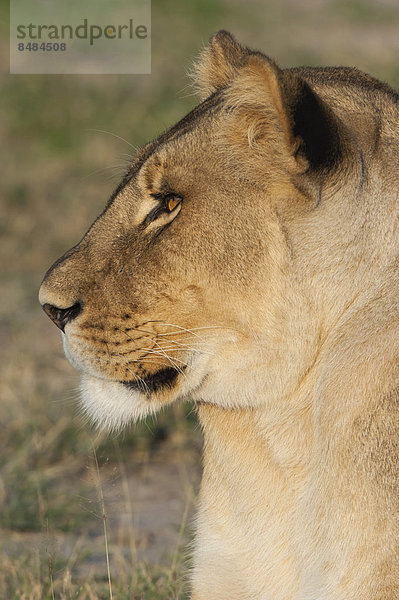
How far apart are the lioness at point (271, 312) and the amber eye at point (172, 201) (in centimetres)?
2

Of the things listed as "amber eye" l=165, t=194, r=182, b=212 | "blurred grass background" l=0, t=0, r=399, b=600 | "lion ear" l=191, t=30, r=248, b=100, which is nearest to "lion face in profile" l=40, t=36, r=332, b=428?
Answer: "amber eye" l=165, t=194, r=182, b=212

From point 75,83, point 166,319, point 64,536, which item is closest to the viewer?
point 166,319

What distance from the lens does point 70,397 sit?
174 inches

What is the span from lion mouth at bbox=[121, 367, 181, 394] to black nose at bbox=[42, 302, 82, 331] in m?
0.22

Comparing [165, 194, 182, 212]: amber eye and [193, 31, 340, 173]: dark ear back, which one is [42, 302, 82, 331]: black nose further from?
[193, 31, 340, 173]: dark ear back

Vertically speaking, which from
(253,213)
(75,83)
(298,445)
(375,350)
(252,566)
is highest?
(75,83)

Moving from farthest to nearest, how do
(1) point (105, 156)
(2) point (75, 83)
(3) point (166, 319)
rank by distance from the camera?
(2) point (75, 83) < (1) point (105, 156) < (3) point (166, 319)

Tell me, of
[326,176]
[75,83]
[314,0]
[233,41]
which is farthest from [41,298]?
[314,0]

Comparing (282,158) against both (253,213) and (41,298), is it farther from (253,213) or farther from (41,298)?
(41,298)

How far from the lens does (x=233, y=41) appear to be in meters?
3.06

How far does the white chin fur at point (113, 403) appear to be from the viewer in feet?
8.79

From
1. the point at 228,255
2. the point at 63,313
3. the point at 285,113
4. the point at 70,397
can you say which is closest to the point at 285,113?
the point at 285,113

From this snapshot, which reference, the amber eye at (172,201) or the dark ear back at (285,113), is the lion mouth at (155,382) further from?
the dark ear back at (285,113)

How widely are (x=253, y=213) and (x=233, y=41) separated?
803mm
